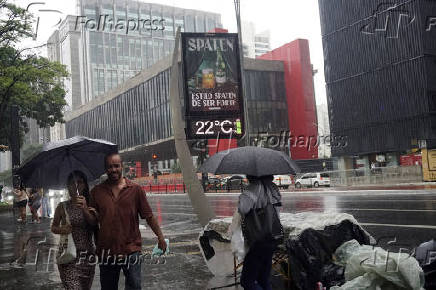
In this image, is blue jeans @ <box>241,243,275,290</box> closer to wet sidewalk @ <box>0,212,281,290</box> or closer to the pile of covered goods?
the pile of covered goods

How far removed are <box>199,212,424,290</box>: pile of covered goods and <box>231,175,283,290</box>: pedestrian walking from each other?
14 centimetres

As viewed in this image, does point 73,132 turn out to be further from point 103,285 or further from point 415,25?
point 103,285

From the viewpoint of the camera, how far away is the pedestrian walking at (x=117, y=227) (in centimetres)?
391

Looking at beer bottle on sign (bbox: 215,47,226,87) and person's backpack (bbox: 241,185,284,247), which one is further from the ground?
beer bottle on sign (bbox: 215,47,226,87)

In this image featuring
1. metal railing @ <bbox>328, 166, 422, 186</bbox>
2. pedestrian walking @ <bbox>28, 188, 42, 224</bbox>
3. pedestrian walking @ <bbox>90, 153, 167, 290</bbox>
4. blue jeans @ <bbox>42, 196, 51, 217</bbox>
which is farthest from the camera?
metal railing @ <bbox>328, 166, 422, 186</bbox>

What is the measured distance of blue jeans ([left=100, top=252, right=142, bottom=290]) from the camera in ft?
12.9

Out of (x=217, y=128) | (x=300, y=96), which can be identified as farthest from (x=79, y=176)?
(x=300, y=96)

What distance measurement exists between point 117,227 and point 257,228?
1339 mm

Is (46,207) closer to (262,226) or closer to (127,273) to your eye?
(127,273)

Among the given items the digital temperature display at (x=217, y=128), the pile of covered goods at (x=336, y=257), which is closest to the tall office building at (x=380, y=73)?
the digital temperature display at (x=217, y=128)

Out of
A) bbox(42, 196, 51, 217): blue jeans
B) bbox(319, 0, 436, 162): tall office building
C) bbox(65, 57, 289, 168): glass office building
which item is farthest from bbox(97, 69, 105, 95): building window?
bbox(42, 196, 51, 217): blue jeans

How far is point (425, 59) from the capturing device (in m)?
38.6

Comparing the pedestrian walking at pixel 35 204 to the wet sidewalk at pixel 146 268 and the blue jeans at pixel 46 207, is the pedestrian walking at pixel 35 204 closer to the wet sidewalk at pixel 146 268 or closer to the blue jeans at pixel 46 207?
the blue jeans at pixel 46 207

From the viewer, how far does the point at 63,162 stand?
447 centimetres
